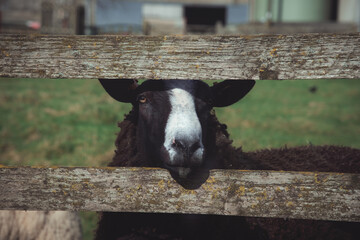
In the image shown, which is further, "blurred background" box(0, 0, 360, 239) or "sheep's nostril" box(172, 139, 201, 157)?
"blurred background" box(0, 0, 360, 239)

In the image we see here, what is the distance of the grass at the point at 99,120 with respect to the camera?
20.9 ft

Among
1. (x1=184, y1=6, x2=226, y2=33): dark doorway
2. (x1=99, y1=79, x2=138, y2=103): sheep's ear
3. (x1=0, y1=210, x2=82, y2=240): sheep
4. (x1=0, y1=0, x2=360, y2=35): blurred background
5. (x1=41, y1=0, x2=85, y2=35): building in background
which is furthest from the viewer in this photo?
(x1=184, y1=6, x2=226, y2=33): dark doorway

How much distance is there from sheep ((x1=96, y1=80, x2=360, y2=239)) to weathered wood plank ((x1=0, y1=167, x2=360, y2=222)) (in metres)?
0.15

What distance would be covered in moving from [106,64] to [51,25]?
73.7 ft

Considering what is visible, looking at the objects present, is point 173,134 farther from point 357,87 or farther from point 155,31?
point 155,31

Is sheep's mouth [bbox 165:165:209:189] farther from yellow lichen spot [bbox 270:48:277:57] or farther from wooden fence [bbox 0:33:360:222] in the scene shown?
yellow lichen spot [bbox 270:48:277:57]

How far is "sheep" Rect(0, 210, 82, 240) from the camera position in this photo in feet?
9.89

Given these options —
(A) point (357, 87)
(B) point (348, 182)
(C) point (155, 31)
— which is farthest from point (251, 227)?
(C) point (155, 31)

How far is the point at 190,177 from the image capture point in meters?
2.02

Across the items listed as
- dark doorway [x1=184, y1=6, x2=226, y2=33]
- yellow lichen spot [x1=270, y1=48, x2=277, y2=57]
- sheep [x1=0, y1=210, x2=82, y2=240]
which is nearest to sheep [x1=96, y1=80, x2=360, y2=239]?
yellow lichen spot [x1=270, y1=48, x2=277, y2=57]

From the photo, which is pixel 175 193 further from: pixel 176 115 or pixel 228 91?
pixel 228 91

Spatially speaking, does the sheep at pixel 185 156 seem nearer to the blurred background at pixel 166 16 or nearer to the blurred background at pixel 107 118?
the blurred background at pixel 107 118

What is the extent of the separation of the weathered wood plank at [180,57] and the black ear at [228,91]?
660mm

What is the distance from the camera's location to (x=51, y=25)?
22438mm
